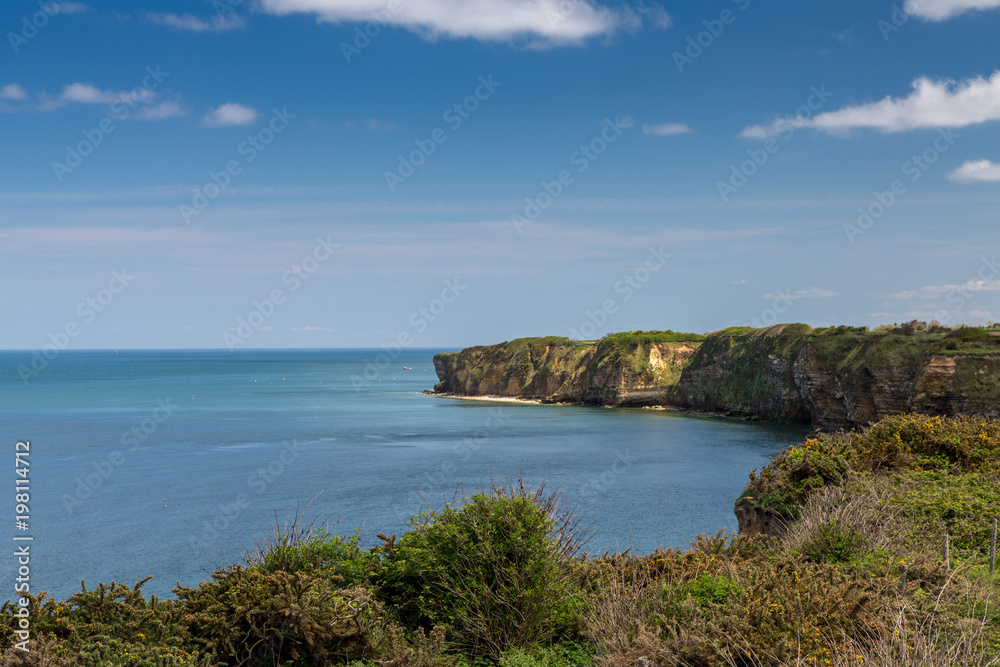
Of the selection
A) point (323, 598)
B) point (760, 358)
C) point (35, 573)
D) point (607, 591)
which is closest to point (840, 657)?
point (607, 591)

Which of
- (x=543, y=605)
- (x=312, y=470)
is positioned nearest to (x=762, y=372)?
(x=312, y=470)

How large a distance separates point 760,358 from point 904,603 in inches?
3179

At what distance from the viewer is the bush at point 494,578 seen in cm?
1113

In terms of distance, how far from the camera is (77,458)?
183 feet

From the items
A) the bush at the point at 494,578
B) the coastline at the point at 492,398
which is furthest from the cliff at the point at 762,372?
the bush at the point at 494,578

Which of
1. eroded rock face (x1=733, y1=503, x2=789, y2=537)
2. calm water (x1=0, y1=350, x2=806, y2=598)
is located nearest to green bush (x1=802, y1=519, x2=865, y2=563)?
eroded rock face (x1=733, y1=503, x2=789, y2=537)

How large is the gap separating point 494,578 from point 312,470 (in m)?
41.0

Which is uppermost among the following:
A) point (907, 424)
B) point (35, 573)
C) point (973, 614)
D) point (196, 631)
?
point (907, 424)

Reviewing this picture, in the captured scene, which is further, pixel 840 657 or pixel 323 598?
pixel 323 598

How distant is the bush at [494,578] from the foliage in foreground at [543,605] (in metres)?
0.02

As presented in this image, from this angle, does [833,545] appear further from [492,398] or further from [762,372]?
[492,398]

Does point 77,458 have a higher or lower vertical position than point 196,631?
lower

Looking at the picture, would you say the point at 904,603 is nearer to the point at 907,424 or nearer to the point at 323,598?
the point at 323,598

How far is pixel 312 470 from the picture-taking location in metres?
50.1
